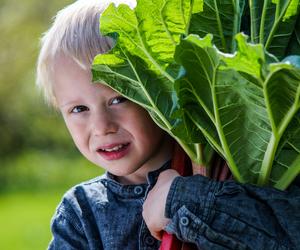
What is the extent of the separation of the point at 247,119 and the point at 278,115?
82 millimetres

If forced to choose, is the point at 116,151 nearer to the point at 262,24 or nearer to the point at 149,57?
the point at 149,57

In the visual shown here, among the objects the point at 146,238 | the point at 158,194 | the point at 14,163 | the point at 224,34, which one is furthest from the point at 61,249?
the point at 14,163

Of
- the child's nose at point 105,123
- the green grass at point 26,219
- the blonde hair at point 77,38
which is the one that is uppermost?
the blonde hair at point 77,38

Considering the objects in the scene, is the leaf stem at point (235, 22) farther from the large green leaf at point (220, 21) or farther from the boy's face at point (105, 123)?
the boy's face at point (105, 123)

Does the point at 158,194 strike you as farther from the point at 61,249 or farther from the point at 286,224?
the point at 61,249

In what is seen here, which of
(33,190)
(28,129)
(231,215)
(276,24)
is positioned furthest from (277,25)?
(28,129)

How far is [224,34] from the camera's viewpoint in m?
1.63

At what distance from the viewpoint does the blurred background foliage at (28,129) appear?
275 inches

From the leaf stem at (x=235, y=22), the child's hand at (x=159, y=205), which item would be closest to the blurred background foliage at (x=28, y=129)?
the child's hand at (x=159, y=205)

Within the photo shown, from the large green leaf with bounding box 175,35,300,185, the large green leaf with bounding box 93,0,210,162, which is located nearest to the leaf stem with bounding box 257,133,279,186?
the large green leaf with bounding box 175,35,300,185

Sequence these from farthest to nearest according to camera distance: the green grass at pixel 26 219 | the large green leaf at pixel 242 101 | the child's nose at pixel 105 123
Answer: the green grass at pixel 26 219 → the child's nose at pixel 105 123 → the large green leaf at pixel 242 101

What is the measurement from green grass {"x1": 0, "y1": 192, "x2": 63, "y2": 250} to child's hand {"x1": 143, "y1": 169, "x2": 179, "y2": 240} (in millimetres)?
3555

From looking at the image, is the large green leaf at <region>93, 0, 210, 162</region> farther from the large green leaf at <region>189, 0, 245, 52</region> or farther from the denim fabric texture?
the denim fabric texture

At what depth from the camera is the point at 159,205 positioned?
1.71 metres
